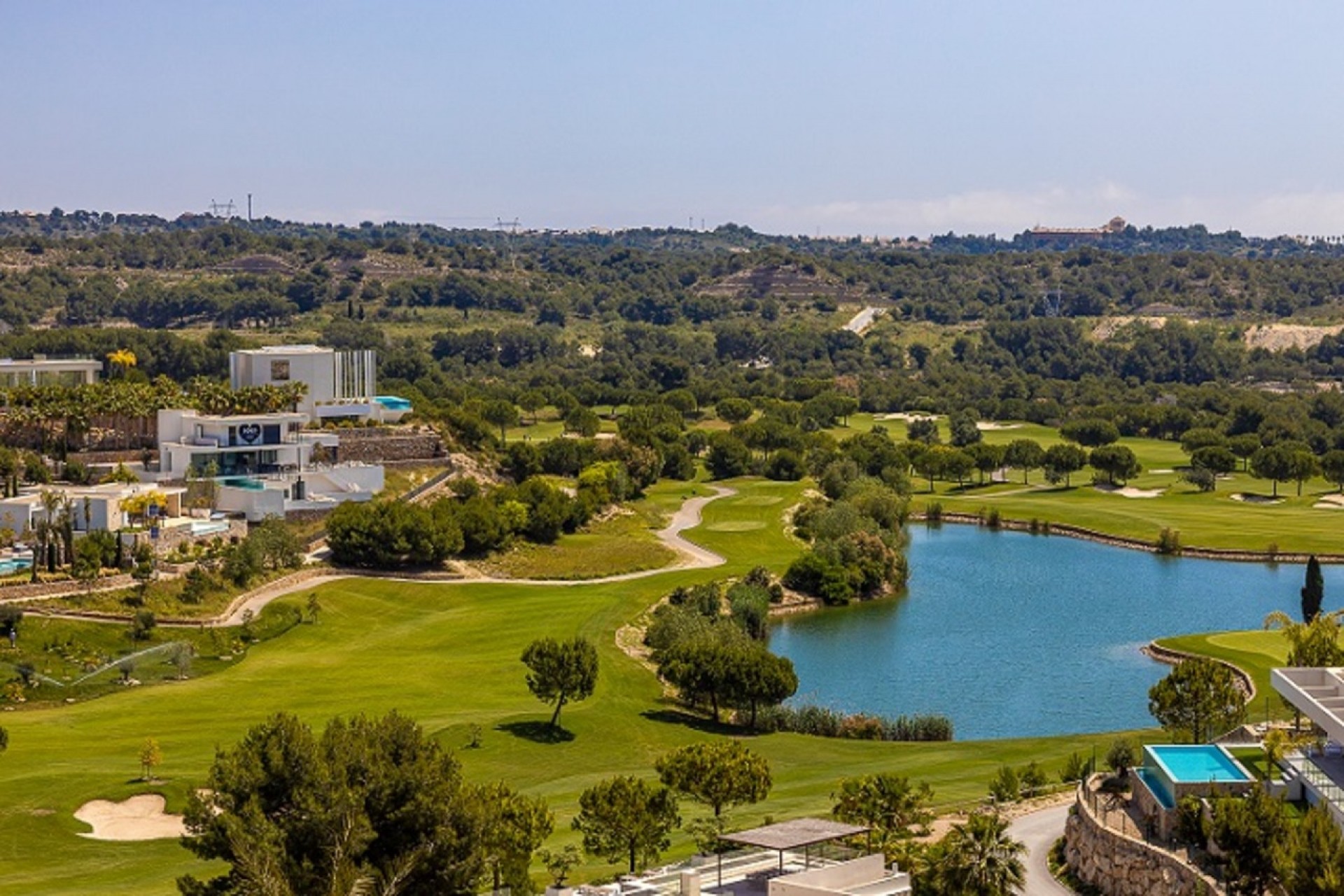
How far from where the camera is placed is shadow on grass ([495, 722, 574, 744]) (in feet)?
189

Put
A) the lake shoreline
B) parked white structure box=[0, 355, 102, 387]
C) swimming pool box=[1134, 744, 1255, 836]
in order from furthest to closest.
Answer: the lake shoreline
parked white structure box=[0, 355, 102, 387]
swimming pool box=[1134, 744, 1255, 836]

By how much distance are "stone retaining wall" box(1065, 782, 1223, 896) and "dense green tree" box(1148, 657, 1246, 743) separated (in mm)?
10053

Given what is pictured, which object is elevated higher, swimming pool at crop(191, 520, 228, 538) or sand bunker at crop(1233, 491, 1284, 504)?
swimming pool at crop(191, 520, 228, 538)

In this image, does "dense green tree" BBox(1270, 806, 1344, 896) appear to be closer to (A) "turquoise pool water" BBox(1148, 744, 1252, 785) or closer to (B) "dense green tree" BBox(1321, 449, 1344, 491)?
(A) "turquoise pool water" BBox(1148, 744, 1252, 785)

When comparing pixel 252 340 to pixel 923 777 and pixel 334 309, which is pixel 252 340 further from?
pixel 923 777

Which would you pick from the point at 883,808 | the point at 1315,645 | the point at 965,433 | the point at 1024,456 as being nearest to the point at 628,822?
the point at 883,808

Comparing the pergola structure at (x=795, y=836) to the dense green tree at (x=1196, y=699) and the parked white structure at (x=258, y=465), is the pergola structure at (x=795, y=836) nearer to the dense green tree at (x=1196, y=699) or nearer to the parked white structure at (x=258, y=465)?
the dense green tree at (x=1196, y=699)

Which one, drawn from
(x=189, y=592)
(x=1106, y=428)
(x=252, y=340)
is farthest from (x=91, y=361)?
(x=1106, y=428)

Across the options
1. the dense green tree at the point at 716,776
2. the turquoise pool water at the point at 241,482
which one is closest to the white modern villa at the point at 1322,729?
the dense green tree at the point at 716,776

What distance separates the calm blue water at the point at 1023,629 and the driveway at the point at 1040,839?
17577mm

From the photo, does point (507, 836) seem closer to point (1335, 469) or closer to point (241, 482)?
point (241, 482)

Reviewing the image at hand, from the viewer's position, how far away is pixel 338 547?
82312mm

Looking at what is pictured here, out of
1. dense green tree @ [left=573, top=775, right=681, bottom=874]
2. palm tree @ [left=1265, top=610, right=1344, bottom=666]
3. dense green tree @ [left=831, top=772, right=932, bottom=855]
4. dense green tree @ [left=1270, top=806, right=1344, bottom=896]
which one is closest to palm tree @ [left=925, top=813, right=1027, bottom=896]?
dense green tree @ [left=831, top=772, right=932, bottom=855]

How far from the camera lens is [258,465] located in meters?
88.3
